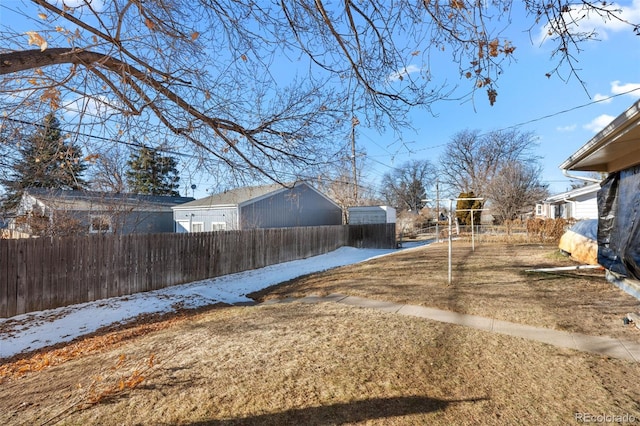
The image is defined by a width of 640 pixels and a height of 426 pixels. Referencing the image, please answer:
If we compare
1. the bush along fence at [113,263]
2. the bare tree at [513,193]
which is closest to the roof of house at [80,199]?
the bush along fence at [113,263]

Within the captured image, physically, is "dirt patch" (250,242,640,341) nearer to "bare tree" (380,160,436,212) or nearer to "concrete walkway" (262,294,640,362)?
"concrete walkway" (262,294,640,362)

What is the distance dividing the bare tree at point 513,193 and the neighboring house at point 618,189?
14683 mm

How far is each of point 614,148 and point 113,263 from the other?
11.0 meters

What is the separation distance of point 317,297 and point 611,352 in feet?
15.6

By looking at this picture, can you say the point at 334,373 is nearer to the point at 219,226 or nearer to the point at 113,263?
the point at 113,263

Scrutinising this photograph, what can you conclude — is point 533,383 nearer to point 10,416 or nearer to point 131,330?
point 10,416

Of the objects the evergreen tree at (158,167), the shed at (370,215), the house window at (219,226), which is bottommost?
the house window at (219,226)

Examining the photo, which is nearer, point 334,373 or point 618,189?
point 334,373

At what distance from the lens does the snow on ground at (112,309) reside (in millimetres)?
5820

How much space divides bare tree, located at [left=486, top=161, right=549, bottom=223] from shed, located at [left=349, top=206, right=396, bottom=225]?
772 cm

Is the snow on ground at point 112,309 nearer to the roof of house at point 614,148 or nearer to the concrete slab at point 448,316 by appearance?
the concrete slab at point 448,316

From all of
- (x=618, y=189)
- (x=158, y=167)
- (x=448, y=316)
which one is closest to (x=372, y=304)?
(x=448, y=316)

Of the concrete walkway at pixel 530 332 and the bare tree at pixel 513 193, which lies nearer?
the concrete walkway at pixel 530 332

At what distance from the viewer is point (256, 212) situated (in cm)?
1741
